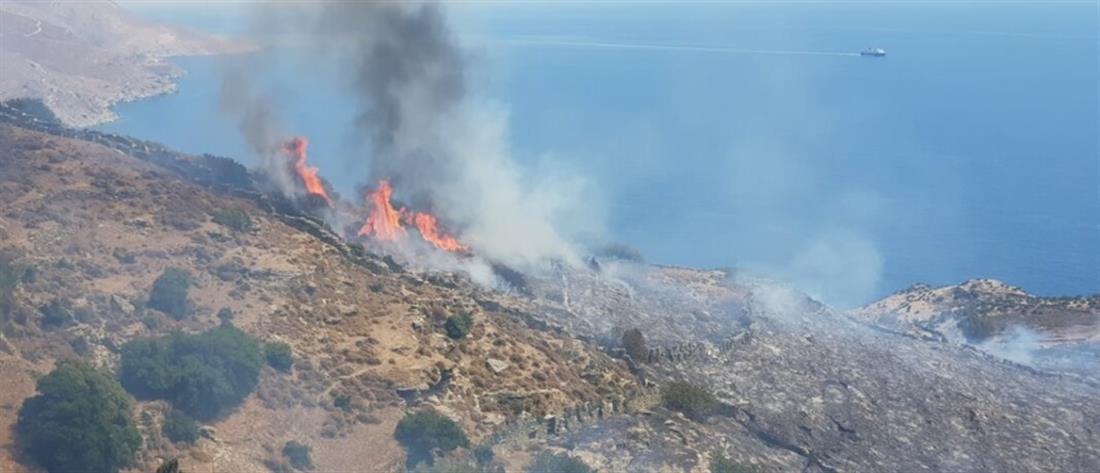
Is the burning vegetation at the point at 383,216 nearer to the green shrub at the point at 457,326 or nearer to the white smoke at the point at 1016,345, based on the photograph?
the green shrub at the point at 457,326

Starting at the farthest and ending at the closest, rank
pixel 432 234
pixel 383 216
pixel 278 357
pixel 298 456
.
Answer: pixel 432 234 → pixel 383 216 → pixel 278 357 → pixel 298 456

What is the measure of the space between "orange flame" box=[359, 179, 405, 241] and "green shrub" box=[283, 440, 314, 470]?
2981 centimetres

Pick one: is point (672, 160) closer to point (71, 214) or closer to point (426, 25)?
point (426, 25)

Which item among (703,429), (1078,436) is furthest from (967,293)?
(703,429)

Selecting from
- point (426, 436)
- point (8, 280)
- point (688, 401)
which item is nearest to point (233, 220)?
point (8, 280)

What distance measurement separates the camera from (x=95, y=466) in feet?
114

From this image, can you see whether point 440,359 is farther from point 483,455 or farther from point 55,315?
point 55,315

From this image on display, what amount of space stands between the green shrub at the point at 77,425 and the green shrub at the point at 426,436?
419 inches

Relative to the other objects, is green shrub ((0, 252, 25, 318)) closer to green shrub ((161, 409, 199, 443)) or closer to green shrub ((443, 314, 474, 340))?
green shrub ((161, 409, 199, 443))

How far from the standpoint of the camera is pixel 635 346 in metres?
58.2

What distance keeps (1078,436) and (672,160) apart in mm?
142921

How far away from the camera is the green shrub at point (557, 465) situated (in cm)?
4091

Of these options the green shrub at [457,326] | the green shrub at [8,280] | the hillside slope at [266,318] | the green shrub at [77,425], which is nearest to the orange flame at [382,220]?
the hillside slope at [266,318]

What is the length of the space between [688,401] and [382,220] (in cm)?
2892
